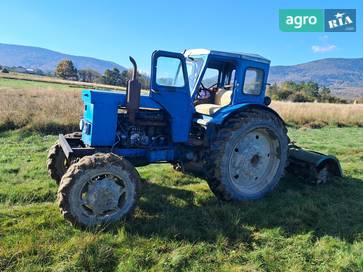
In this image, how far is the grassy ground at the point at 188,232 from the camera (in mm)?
3848

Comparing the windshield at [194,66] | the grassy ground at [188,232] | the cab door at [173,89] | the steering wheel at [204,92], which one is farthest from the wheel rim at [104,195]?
the steering wheel at [204,92]

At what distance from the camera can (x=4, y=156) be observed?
8117 millimetres

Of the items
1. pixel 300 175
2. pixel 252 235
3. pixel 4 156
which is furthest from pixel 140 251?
pixel 4 156

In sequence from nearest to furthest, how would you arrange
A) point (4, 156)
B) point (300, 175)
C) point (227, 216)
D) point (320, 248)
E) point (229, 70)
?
1. point (320, 248)
2. point (227, 216)
3. point (229, 70)
4. point (300, 175)
5. point (4, 156)

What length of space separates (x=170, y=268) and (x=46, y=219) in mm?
1960

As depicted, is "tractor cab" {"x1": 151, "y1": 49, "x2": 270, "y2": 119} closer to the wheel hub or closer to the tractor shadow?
the tractor shadow

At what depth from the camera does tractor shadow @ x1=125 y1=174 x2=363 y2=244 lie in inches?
184

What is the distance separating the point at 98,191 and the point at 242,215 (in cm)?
220

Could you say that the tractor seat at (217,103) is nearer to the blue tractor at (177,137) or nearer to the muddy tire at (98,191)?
the blue tractor at (177,137)

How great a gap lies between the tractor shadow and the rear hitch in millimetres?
473

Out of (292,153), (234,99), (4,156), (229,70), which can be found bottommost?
(4,156)

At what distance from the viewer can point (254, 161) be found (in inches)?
251

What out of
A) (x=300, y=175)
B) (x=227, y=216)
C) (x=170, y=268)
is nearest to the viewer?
(x=170, y=268)

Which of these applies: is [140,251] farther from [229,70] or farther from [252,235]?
[229,70]
